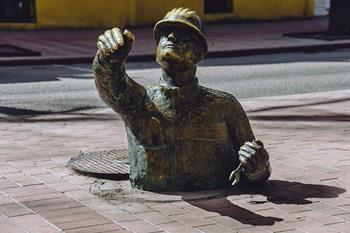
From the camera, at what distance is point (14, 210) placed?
194 inches

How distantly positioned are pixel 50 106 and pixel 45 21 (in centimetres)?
1271

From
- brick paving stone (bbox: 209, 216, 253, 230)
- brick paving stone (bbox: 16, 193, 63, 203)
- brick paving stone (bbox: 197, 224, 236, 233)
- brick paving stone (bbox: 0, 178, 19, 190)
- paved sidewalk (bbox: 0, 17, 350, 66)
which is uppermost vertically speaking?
brick paving stone (bbox: 197, 224, 236, 233)

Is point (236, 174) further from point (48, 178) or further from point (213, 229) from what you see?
point (48, 178)

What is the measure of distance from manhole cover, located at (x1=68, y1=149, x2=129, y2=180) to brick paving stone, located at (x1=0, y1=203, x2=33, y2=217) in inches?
34.0

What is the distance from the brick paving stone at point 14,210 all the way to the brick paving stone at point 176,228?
32.8 inches

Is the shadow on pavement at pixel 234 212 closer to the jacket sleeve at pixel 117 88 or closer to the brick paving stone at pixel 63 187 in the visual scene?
the jacket sleeve at pixel 117 88

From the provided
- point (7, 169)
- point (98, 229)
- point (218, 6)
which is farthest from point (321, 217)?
point (218, 6)

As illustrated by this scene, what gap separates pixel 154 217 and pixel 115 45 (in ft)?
3.37

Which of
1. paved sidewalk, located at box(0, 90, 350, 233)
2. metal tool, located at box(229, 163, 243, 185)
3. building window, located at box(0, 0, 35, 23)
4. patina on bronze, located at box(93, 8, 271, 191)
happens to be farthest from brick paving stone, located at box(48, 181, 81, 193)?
building window, located at box(0, 0, 35, 23)

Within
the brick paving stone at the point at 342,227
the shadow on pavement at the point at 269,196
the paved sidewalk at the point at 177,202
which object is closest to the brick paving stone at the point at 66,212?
the paved sidewalk at the point at 177,202

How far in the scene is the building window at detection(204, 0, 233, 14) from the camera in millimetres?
25150

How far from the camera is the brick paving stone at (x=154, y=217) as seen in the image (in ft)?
15.5

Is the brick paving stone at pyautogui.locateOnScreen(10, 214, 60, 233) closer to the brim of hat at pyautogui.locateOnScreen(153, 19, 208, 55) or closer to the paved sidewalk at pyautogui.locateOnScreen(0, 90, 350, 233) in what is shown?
the paved sidewalk at pyautogui.locateOnScreen(0, 90, 350, 233)

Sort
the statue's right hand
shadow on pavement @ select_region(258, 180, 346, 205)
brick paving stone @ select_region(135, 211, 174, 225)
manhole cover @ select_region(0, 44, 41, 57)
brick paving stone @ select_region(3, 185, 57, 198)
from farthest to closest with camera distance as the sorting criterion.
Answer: manhole cover @ select_region(0, 44, 41, 57)
brick paving stone @ select_region(3, 185, 57, 198)
shadow on pavement @ select_region(258, 180, 346, 205)
the statue's right hand
brick paving stone @ select_region(135, 211, 174, 225)
